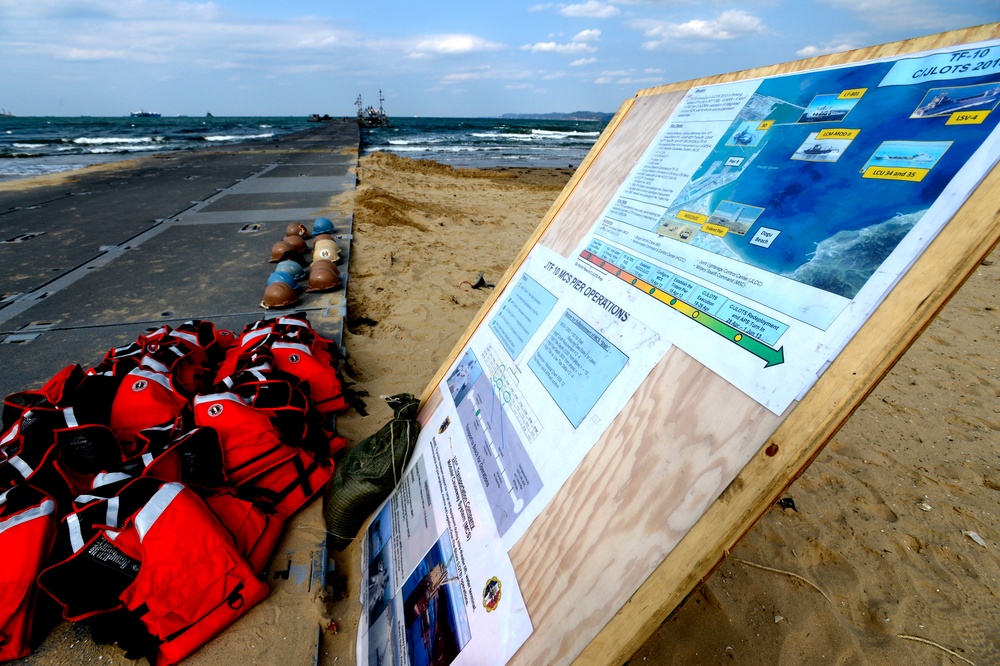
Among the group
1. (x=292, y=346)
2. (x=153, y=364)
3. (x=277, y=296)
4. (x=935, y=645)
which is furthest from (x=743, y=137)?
(x=277, y=296)

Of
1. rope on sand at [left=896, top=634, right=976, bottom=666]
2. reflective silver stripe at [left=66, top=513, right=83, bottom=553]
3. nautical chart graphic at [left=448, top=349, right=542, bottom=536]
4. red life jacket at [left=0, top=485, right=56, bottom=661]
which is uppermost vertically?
rope on sand at [left=896, top=634, right=976, bottom=666]

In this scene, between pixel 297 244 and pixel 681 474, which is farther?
pixel 297 244

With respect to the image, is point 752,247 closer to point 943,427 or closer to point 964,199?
point 964,199

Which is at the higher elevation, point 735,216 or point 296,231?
point 735,216

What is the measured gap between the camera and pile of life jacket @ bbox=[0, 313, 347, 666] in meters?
1.60

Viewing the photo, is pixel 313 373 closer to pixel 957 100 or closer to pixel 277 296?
pixel 277 296

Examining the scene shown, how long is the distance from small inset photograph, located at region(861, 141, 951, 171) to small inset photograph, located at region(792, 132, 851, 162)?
0.27ft

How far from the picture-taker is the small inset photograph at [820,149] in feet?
3.32

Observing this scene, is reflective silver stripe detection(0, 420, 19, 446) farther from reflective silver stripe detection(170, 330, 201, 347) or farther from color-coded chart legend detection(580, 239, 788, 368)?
color-coded chart legend detection(580, 239, 788, 368)

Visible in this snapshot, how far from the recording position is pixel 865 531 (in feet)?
7.10

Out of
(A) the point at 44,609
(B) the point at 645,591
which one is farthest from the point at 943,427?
(A) the point at 44,609

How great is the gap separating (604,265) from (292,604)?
72.4 inches

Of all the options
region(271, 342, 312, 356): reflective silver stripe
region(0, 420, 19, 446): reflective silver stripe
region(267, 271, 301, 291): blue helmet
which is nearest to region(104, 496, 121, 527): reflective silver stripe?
region(0, 420, 19, 446): reflective silver stripe

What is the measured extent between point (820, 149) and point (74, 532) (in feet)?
8.61
